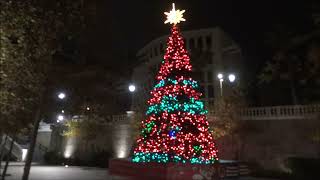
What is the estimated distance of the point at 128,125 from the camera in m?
37.6

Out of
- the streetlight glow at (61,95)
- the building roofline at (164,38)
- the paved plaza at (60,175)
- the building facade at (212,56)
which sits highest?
the building roofline at (164,38)

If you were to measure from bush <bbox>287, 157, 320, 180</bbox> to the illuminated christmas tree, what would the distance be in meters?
6.74

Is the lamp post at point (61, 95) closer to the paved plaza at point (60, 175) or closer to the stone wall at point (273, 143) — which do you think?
the paved plaza at point (60, 175)

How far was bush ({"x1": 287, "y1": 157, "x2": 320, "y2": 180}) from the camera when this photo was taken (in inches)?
918

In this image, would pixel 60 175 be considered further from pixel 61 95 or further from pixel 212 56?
pixel 212 56

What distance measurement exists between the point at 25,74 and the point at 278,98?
34.6m

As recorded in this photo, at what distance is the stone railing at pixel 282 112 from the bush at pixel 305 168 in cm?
347

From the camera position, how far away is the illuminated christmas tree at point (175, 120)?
1942 cm

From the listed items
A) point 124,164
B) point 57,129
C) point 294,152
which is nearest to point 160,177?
point 124,164

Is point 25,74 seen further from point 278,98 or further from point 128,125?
point 278,98

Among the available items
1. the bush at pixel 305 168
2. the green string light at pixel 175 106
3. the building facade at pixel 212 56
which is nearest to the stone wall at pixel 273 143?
the bush at pixel 305 168

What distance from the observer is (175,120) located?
19.6 meters

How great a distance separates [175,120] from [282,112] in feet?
39.3

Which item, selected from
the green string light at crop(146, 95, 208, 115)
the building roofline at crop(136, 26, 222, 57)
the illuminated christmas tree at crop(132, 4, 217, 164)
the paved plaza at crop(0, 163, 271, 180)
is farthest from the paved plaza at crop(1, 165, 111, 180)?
the building roofline at crop(136, 26, 222, 57)
